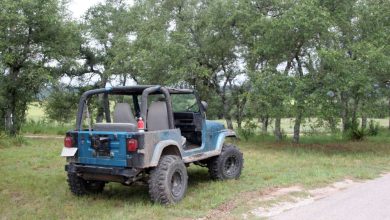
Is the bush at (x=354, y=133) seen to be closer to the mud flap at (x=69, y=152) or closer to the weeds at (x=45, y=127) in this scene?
the weeds at (x=45, y=127)

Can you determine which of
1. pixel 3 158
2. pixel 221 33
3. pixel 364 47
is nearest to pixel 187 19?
pixel 221 33

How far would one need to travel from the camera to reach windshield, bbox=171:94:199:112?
948cm

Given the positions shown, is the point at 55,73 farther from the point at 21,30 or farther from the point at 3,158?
the point at 3,158

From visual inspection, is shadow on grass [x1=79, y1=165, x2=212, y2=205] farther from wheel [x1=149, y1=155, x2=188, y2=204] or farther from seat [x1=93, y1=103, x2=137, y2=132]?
seat [x1=93, y1=103, x2=137, y2=132]

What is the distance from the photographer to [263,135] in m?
21.8

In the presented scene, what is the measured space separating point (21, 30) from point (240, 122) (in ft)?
34.6

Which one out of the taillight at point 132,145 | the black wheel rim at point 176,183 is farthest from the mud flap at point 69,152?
the black wheel rim at point 176,183

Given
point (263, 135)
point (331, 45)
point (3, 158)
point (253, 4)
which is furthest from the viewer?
point (263, 135)

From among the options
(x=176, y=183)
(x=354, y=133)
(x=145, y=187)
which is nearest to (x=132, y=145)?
(x=176, y=183)

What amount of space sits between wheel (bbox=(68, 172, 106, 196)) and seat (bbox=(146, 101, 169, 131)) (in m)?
1.63

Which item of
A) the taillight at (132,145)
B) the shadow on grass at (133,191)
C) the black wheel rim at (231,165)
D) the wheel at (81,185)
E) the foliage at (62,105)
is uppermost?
the foliage at (62,105)

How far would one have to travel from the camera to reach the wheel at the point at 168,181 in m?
7.48

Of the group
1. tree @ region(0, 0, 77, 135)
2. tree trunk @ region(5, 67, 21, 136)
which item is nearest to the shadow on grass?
tree @ region(0, 0, 77, 135)

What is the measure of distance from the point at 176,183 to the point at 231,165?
233 centimetres
